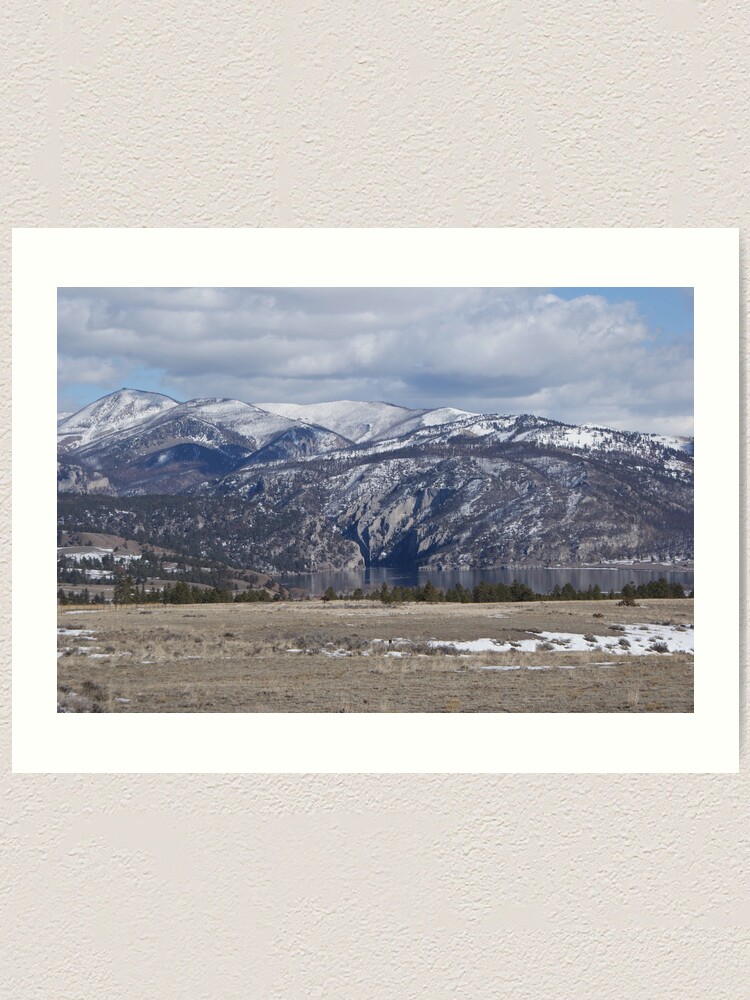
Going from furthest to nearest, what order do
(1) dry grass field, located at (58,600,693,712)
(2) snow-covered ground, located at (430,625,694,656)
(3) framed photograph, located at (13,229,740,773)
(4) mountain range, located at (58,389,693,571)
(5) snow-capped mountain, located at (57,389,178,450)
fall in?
(5) snow-capped mountain, located at (57,389,178,450)
(4) mountain range, located at (58,389,693,571)
(2) snow-covered ground, located at (430,625,694,656)
(1) dry grass field, located at (58,600,693,712)
(3) framed photograph, located at (13,229,740,773)

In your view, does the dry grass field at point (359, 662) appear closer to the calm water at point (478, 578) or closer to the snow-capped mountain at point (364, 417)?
the calm water at point (478, 578)

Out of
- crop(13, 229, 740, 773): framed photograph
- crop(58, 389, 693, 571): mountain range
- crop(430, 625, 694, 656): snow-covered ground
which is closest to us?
crop(13, 229, 740, 773): framed photograph

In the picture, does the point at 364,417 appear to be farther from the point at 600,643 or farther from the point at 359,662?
the point at 359,662

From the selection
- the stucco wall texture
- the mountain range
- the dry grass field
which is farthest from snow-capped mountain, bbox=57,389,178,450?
the stucco wall texture

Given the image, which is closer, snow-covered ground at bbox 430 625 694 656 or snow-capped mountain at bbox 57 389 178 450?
snow-covered ground at bbox 430 625 694 656

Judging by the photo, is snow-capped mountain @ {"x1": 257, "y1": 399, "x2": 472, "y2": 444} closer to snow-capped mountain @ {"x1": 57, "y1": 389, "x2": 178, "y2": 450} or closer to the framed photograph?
the framed photograph

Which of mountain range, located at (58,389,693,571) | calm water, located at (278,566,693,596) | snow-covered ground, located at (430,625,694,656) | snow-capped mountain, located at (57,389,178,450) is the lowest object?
snow-covered ground, located at (430,625,694,656)
